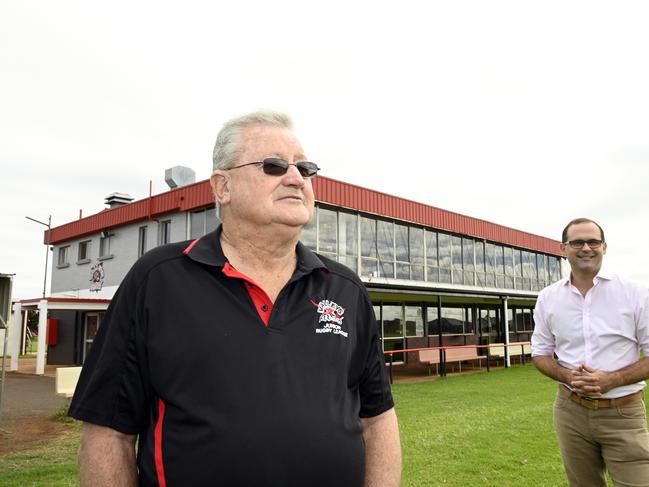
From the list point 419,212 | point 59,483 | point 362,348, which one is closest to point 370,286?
point 419,212

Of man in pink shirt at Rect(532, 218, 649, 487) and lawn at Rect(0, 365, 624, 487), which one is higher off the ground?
man in pink shirt at Rect(532, 218, 649, 487)

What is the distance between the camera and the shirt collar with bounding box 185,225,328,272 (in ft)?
5.60

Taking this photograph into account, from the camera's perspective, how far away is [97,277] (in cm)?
2025

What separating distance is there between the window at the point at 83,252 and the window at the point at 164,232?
A: 547 cm

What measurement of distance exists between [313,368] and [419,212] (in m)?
17.6

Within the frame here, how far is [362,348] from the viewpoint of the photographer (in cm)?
190

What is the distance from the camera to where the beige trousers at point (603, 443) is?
2.97m

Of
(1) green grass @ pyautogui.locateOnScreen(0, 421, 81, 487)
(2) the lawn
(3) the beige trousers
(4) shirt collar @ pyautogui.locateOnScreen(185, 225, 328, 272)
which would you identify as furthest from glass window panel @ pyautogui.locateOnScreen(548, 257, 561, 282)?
(4) shirt collar @ pyautogui.locateOnScreen(185, 225, 328, 272)

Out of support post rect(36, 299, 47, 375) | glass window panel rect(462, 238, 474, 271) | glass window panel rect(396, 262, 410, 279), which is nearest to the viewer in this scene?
support post rect(36, 299, 47, 375)

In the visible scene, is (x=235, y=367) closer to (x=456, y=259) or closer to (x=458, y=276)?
(x=458, y=276)

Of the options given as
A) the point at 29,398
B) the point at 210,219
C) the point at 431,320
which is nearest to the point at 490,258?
the point at 431,320

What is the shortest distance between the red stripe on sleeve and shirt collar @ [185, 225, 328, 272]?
0.46 meters

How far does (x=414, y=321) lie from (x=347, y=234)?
7418 mm

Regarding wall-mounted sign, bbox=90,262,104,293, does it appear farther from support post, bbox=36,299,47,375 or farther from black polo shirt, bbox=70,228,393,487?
black polo shirt, bbox=70,228,393,487
